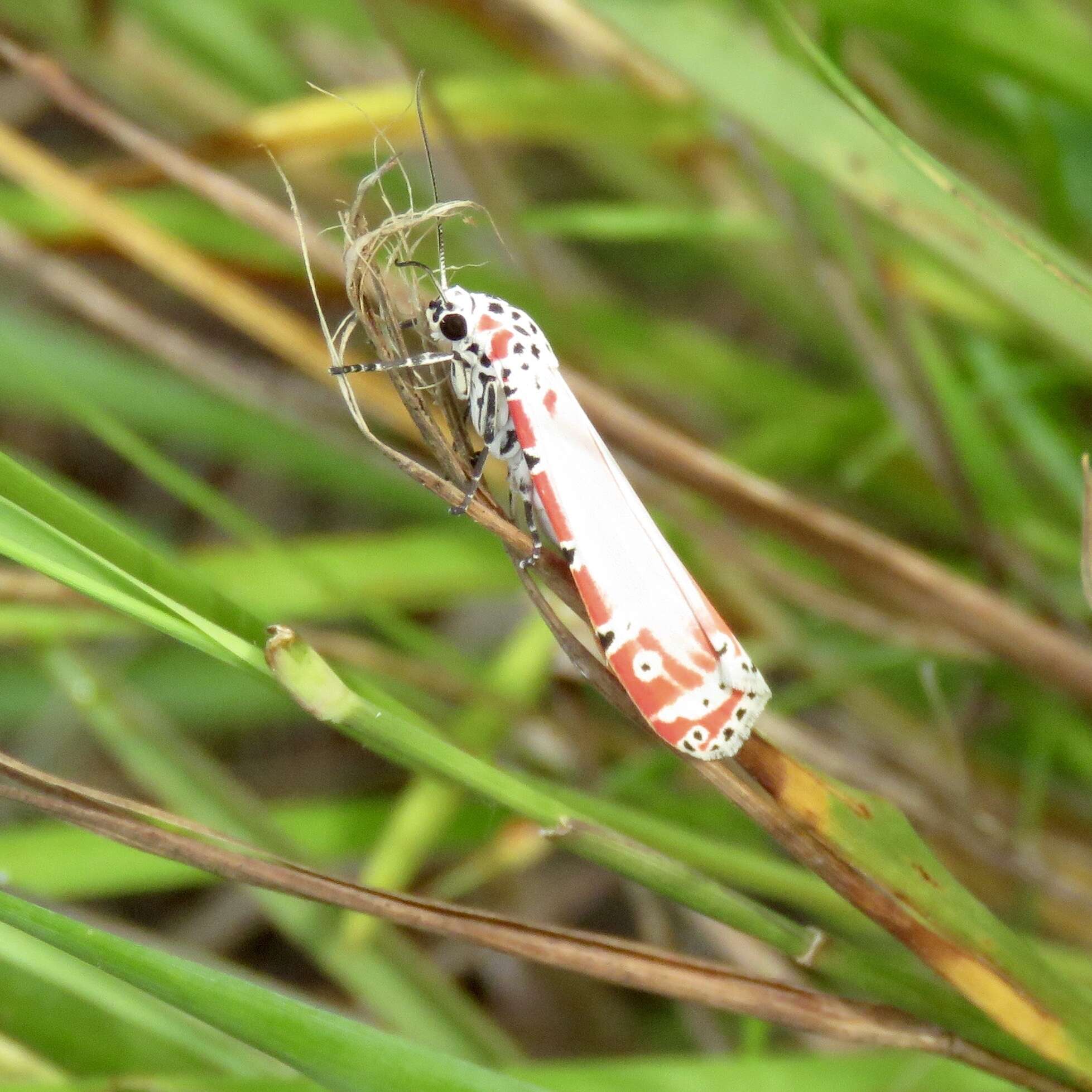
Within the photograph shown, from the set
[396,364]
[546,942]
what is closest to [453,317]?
[396,364]

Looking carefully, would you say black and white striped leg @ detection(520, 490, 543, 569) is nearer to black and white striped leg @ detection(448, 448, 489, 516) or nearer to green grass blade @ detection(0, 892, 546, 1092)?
black and white striped leg @ detection(448, 448, 489, 516)

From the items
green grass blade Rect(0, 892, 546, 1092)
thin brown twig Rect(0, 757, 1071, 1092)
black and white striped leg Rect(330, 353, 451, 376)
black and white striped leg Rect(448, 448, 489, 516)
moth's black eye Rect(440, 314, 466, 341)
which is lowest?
green grass blade Rect(0, 892, 546, 1092)

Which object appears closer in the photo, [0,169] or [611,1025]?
[0,169]

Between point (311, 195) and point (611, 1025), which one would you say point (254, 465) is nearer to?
point (311, 195)

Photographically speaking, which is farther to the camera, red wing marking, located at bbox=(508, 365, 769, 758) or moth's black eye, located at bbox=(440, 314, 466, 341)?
moth's black eye, located at bbox=(440, 314, 466, 341)

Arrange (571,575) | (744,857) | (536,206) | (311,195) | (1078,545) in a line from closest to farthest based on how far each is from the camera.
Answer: (571,575), (744,857), (1078,545), (311,195), (536,206)

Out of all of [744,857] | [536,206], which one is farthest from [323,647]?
[536,206]

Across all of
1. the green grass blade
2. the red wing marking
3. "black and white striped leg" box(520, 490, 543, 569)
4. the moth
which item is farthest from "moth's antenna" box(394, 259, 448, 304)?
the green grass blade
